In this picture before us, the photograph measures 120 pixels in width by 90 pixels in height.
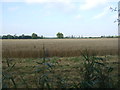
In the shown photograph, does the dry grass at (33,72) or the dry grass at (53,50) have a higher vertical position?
the dry grass at (53,50)

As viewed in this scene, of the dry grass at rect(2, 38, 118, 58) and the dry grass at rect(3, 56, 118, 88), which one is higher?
the dry grass at rect(2, 38, 118, 58)

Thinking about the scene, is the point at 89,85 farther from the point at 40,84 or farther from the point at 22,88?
A: the point at 22,88

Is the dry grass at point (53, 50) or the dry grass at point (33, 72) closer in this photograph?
the dry grass at point (33, 72)

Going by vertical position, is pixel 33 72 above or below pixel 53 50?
below

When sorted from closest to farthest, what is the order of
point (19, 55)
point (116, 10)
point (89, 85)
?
point (89, 85), point (116, 10), point (19, 55)

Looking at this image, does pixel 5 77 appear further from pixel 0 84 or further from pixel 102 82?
pixel 102 82

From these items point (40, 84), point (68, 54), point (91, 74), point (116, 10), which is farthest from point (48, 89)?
point (68, 54)

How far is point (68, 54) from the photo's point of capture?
12.3 metres

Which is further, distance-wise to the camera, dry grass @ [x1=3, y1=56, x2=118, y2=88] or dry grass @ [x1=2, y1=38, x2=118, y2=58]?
dry grass @ [x1=2, y1=38, x2=118, y2=58]

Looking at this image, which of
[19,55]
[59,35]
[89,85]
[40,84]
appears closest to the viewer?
[89,85]

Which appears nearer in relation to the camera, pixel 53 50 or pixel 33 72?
pixel 33 72

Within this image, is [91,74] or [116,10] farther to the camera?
[116,10]

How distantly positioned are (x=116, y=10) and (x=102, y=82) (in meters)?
4.72

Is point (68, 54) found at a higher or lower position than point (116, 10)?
lower
